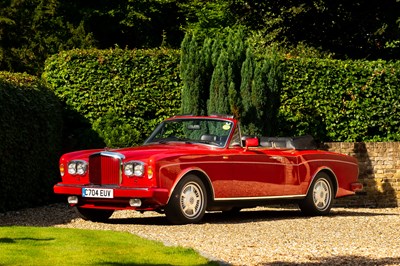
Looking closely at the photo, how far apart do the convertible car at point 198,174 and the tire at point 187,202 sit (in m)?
0.01

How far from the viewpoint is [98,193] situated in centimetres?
1509

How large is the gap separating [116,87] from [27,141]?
370cm

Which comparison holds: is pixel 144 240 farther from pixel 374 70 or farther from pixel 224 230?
pixel 374 70

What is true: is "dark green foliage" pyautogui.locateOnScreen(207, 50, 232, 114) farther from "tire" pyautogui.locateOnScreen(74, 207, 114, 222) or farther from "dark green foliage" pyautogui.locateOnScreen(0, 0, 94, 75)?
"dark green foliage" pyautogui.locateOnScreen(0, 0, 94, 75)

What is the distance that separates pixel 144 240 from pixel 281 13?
67.9 ft

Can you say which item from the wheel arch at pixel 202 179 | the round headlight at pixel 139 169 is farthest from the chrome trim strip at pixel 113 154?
→ the wheel arch at pixel 202 179

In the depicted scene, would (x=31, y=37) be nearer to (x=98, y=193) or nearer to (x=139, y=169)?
(x=98, y=193)

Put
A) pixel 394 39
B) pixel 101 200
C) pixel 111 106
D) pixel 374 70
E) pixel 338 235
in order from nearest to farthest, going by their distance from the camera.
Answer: pixel 338 235
pixel 101 200
pixel 111 106
pixel 374 70
pixel 394 39

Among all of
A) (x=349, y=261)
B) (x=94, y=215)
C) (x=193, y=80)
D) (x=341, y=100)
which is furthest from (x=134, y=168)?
(x=341, y=100)

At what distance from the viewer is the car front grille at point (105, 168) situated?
1506cm

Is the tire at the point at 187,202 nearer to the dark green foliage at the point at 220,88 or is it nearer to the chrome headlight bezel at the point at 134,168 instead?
the chrome headlight bezel at the point at 134,168

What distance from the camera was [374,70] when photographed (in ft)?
78.9

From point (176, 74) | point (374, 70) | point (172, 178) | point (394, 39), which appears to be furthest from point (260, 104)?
point (394, 39)

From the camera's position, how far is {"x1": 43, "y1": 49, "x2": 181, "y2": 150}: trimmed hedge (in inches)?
862
